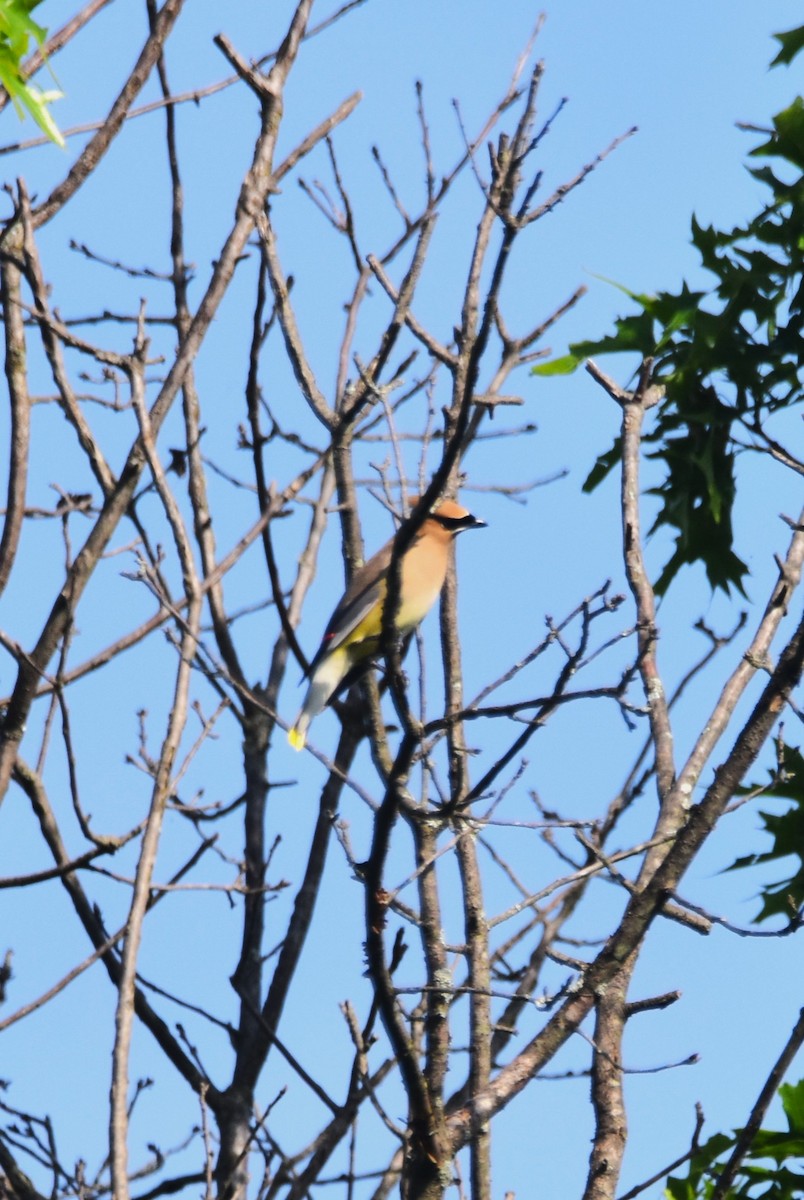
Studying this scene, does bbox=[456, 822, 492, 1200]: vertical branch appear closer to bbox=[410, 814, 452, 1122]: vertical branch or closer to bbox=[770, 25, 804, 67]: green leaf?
bbox=[410, 814, 452, 1122]: vertical branch

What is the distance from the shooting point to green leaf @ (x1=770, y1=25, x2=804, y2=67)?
477cm

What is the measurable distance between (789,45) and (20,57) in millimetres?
2585

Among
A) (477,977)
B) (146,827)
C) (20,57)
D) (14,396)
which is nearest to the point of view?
(20,57)

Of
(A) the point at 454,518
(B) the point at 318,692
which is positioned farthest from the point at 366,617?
(A) the point at 454,518

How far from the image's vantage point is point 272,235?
491 centimetres

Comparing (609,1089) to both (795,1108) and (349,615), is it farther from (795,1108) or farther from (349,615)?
(349,615)

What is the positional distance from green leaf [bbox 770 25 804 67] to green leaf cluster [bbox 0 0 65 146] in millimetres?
2448

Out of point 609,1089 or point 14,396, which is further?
point 14,396

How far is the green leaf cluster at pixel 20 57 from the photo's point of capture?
3.10m

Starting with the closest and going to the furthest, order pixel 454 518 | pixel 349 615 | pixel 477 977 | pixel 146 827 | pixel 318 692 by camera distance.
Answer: pixel 146 827 → pixel 477 977 → pixel 318 692 → pixel 349 615 → pixel 454 518

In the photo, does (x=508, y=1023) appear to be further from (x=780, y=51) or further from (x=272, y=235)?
(x=780, y=51)

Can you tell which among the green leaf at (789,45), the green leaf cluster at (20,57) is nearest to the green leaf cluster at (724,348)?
the green leaf at (789,45)

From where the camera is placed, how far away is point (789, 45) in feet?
15.7

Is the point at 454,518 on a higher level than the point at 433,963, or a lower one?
higher
